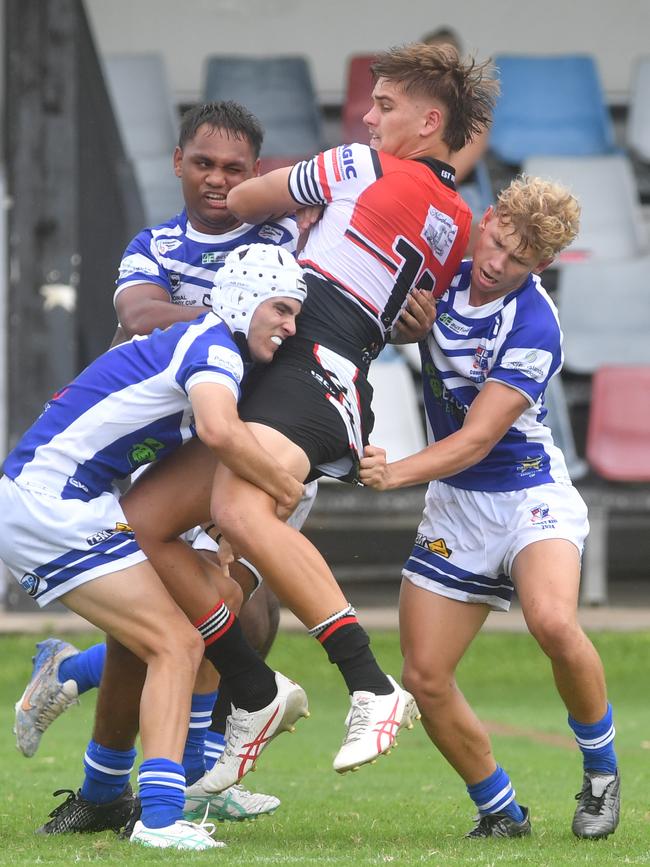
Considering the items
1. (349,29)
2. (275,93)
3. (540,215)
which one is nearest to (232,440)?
(540,215)

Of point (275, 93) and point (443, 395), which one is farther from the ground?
point (443, 395)

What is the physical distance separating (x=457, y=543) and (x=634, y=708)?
3997 mm

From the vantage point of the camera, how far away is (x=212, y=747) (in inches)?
200

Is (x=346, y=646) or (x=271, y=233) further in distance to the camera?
(x=271, y=233)

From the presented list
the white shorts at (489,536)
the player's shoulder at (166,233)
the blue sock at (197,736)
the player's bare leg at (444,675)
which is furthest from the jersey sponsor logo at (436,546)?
the player's shoulder at (166,233)

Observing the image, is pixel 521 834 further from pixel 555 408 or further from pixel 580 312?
pixel 580 312

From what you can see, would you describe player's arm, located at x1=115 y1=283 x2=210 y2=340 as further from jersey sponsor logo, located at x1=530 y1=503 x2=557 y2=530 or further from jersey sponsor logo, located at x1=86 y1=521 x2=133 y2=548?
jersey sponsor logo, located at x1=530 y1=503 x2=557 y2=530

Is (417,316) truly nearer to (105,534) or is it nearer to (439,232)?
(439,232)

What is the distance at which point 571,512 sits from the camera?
15.1 ft

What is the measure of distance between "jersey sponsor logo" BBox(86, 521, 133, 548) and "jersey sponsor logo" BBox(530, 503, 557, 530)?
49.0 inches

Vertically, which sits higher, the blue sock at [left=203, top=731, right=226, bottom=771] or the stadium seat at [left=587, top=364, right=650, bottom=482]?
the blue sock at [left=203, top=731, right=226, bottom=771]

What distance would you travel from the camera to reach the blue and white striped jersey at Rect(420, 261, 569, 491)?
14.8 feet

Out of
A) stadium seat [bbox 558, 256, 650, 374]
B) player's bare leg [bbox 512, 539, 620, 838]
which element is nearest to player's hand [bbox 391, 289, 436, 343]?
player's bare leg [bbox 512, 539, 620, 838]

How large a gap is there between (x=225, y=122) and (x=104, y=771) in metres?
2.12
